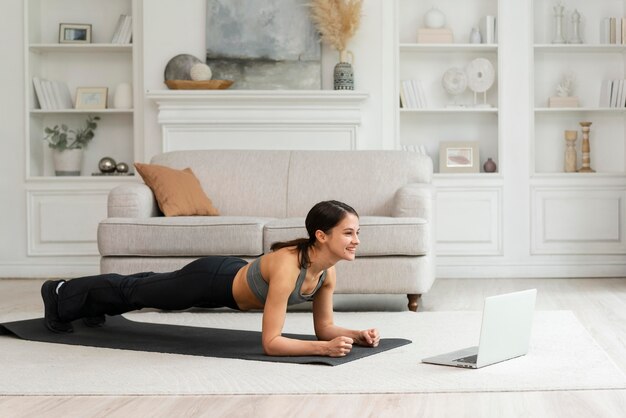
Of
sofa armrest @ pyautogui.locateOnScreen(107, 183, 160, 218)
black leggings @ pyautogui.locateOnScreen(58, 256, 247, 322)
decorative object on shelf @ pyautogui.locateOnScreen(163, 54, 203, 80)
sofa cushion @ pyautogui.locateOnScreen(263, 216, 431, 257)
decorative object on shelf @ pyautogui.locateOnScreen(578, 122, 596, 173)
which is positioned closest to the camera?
black leggings @ pyautogui.locateOnScreen(58, 256, 247, 322)

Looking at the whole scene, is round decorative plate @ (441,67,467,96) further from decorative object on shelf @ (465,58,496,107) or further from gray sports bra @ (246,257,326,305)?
gray sports bra @ (246,257,326,305)

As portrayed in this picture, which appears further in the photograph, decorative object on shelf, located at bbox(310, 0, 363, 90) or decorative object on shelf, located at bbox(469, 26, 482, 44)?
decorative object on shelf, located at bbox(469, 26, 482, 44)

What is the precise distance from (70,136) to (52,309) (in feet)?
10.8

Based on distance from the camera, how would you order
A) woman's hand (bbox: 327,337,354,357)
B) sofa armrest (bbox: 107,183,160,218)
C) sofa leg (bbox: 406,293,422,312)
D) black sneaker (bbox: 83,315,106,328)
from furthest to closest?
sofa armrest (bbox: 107,183,160,218) → sofa leg (bbox: 406,293,422,312) → black sneaker (bbox: 83,315,106,328) → woman's hand (bbox: 327,337,354,357)

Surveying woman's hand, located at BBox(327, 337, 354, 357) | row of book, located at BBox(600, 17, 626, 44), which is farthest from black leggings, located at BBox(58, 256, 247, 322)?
row of book, located at BBox(600, 17, 626, 44)

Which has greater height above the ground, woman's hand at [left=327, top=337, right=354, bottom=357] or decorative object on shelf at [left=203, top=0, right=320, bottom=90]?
decorative object on shelf at [left=203, top=0, right=320, bottom=90]

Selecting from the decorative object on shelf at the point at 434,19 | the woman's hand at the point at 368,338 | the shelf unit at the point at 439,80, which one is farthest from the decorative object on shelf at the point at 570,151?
the woman's hand at the point at 368,338

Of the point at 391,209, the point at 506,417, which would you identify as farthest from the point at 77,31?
the point at 506,417

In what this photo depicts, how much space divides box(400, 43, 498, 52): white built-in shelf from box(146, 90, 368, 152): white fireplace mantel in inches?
20.5

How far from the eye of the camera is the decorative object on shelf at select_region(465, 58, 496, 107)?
6.48 m

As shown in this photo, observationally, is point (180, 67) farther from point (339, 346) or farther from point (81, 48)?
point (339, 346)

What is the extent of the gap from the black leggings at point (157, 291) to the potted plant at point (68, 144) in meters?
3.06

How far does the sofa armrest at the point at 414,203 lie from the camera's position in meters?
4.67

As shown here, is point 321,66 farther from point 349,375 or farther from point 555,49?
point 349,375
